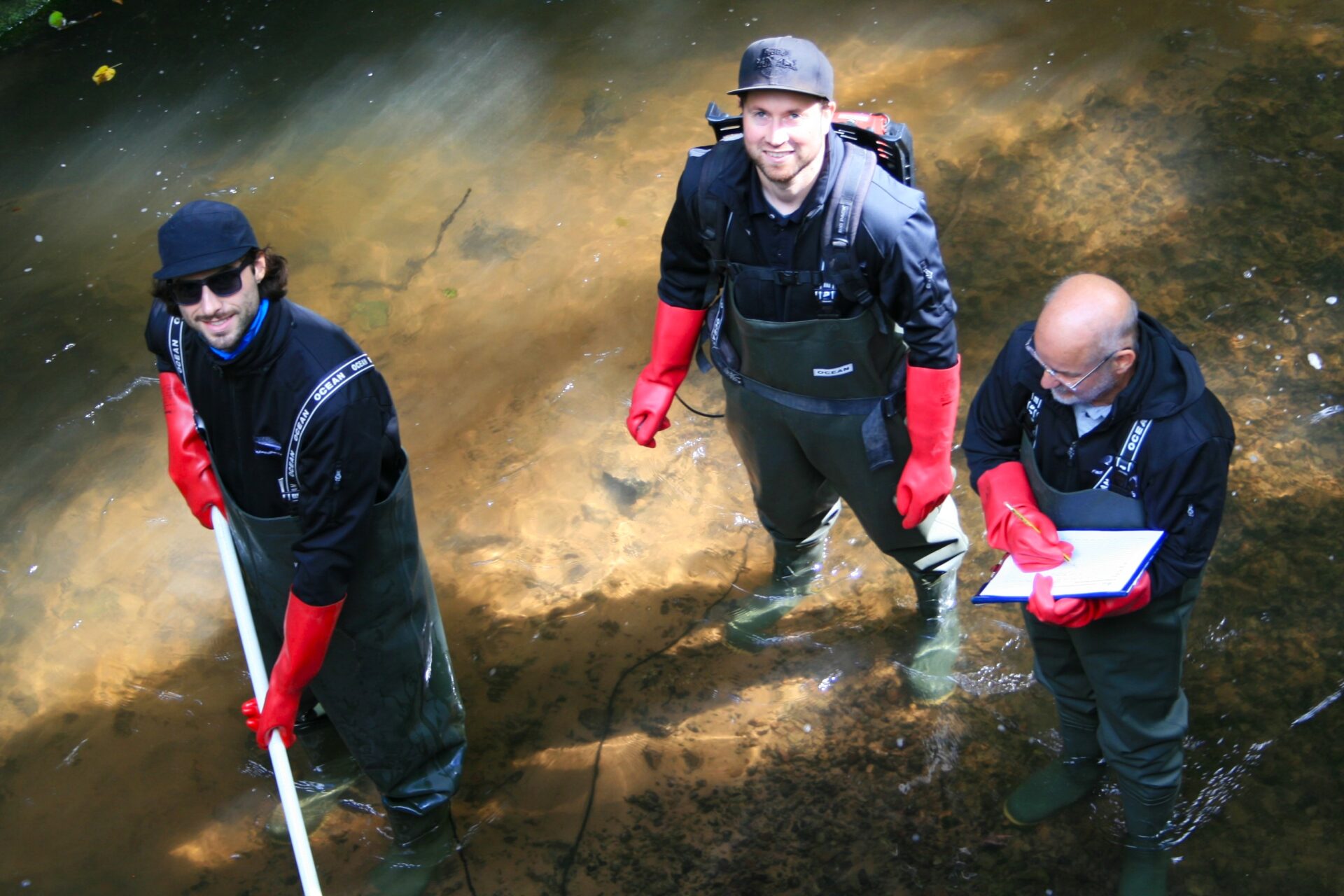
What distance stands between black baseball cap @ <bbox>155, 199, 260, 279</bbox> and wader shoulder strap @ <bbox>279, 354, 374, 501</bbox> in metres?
0.30

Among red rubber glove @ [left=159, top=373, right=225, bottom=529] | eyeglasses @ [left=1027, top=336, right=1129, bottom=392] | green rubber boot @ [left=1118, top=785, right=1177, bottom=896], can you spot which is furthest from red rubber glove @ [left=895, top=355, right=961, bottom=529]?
red rubber glove @ [left=159, top=373, right=225, bottom=529]

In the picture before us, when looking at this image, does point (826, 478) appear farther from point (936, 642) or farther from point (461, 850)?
point (461, 850)

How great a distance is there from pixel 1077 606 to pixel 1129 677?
0.95 feet

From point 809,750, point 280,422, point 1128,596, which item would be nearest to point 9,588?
point 280,422

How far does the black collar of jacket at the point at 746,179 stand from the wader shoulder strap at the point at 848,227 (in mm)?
17

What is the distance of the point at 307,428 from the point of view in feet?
7.65

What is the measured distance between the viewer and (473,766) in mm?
3369

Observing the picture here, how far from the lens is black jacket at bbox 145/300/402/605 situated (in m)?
2.34

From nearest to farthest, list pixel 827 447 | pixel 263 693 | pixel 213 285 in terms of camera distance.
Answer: pixel 213 285
pixel 263 693
pixel 827 447

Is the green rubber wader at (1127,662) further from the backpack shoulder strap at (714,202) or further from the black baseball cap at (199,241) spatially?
the black baseball cap at (199,241)

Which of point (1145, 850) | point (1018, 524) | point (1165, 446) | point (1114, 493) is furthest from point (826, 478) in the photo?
point (1145, 850)

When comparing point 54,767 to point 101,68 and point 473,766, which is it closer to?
point 473,766

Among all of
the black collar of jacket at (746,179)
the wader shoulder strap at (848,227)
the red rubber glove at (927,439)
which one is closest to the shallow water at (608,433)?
the red rubber glove at (927,439)

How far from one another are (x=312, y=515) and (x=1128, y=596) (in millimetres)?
1688
